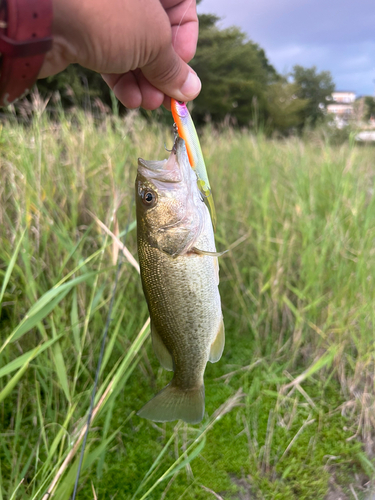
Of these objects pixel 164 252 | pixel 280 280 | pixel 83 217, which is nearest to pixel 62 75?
pixel 83 217

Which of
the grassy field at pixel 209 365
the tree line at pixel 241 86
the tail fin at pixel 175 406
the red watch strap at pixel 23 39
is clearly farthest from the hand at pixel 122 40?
the tree line at pixel 241 86

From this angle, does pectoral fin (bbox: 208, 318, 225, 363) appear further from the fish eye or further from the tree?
the tree

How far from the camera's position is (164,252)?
3.02 feet

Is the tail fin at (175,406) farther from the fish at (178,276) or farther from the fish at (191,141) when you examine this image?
the fish at (191,141)

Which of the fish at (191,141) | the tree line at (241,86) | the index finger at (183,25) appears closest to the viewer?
the fish at (191,141)

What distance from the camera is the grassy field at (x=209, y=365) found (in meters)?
1.45

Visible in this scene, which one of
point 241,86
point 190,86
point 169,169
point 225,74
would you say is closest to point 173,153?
point 169,169

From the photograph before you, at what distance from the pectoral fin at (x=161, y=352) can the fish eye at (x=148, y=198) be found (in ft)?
1.12

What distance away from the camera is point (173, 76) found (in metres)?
1.08

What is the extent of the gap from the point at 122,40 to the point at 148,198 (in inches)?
18.1

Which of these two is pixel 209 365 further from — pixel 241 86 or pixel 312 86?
pixel 312 86

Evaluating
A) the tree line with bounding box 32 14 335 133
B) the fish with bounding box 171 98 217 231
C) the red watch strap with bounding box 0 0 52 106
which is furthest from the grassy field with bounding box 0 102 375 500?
the tree line with bounding box 32 14 335 133

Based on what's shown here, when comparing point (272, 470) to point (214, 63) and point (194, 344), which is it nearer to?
point (194, 344)

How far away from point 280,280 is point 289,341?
366mm
